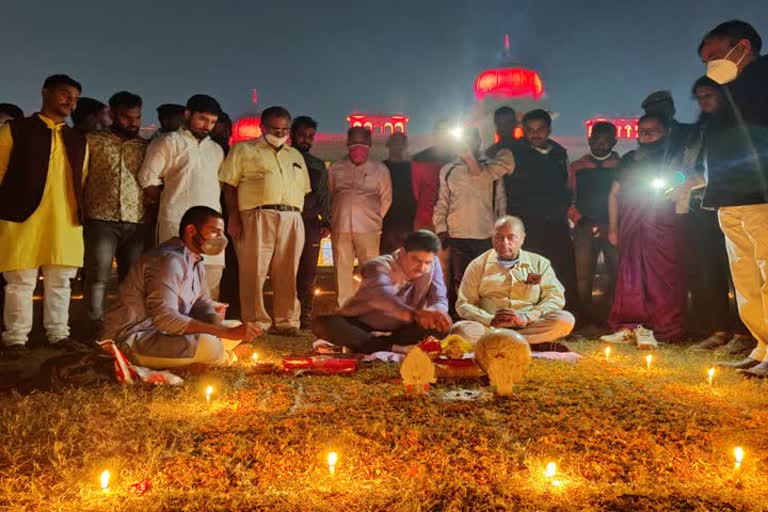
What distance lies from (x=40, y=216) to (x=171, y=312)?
6.84ft

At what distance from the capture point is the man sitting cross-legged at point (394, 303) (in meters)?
5.45

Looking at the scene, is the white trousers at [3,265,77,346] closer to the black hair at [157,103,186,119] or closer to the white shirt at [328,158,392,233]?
the black hair at [157,103,186,119]

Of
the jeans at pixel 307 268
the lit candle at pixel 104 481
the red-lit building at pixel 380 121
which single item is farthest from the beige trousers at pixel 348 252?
the red-lit building at pixel 380 121

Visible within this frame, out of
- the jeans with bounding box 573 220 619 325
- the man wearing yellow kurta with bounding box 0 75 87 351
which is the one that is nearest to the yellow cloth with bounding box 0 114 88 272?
the man wearing yellow kurta with bounding box 0 75 87 351

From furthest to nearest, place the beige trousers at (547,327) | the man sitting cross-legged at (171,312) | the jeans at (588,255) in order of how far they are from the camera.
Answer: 1. the jeans at (588,255)
2. the beige trousers at (547,327)
3. the man sitting cross-legged at (171,312)

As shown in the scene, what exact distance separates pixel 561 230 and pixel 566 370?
9.60 ft

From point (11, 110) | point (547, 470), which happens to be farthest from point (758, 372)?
point (11, 110)

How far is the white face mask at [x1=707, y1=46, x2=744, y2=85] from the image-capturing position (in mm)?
4926

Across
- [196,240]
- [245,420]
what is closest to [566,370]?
[245,420]

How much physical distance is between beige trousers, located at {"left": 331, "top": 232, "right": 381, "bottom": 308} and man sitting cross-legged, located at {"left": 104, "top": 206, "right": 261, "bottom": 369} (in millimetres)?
2682

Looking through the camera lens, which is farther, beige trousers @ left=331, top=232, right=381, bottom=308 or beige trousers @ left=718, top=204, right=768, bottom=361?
beige trousers @ left=331, top=232, right=381, bottom=308

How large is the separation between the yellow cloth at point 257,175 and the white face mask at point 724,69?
4.23 meters

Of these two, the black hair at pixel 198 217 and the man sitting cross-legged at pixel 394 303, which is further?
the man sitting cross-legged at pixel 394 303

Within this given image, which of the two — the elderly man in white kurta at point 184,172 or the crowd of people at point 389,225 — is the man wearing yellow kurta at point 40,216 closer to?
the crowd of people at point 389,225
